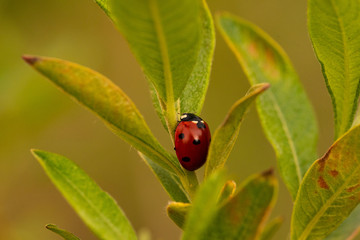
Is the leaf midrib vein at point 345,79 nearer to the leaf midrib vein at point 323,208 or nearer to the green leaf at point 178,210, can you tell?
the leaf midrib vein at point 323,208

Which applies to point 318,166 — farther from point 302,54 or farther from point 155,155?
point 302,54

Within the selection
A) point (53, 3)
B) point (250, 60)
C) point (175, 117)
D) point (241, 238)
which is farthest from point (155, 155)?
point (53, 3)

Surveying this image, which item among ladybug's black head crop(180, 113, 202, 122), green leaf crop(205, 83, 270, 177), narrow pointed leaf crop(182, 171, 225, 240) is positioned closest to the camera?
narrow pointed leaf crop(182, 171, 225, 240)

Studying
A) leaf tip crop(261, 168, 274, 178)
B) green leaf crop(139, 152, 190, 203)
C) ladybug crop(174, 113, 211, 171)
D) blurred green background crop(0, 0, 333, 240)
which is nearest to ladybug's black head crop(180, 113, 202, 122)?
ladybug crop(174, 113, 211, 171)

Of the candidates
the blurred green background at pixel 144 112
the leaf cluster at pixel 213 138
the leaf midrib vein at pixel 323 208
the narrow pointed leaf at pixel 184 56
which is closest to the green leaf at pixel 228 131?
the leaf cluster at pixel 213 138

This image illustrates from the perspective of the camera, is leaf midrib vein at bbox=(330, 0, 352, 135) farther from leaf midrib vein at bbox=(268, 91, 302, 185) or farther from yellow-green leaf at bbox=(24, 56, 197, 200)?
yellow-green leaf at bbox=(24, 56, 197, 200)

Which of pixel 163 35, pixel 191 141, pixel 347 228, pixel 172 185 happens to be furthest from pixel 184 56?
pixel 347 228
